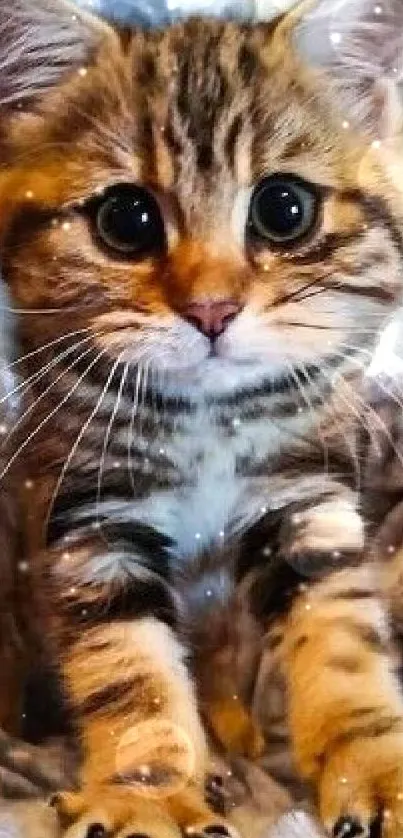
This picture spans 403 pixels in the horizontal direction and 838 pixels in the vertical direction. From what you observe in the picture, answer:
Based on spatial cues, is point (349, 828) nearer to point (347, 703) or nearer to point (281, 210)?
point (347, 703)

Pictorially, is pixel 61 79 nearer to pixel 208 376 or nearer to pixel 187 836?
pixel 208 376

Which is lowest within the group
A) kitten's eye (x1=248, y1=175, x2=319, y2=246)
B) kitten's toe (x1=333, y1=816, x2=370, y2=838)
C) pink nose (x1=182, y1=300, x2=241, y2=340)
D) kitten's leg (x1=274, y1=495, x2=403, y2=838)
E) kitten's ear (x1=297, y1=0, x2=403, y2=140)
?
kitten's toe (x1=333, y1=816, x2=370, y2=838)

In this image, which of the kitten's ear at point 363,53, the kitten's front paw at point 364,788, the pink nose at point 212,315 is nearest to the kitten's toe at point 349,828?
the kitten's front paw at point 364,788

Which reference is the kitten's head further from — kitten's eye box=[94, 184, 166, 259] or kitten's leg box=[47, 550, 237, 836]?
kitten's leg box=[47, 550, 237, 836]

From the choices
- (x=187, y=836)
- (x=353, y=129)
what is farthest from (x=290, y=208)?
(x=187, y=836)

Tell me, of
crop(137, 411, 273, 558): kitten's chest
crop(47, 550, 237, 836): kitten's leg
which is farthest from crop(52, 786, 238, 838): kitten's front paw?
crop(137, 411, 273, 558): kitten's chest

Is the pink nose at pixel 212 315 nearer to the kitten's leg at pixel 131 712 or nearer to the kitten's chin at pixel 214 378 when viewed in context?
the kitten's chin at pixel 214 378
